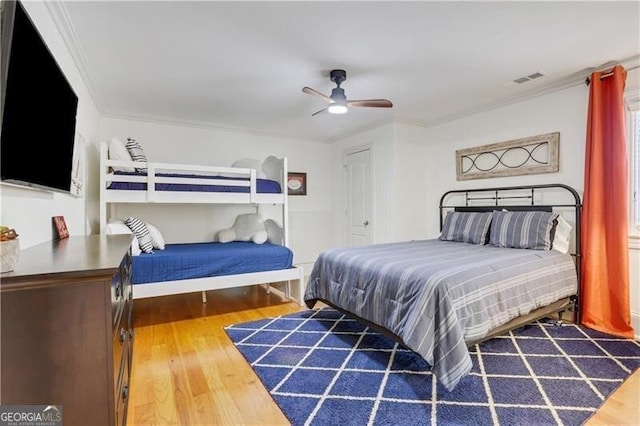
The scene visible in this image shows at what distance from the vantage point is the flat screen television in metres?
1.16

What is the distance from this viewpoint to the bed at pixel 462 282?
6.14 feet

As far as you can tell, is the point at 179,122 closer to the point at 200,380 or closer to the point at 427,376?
the point at 200,380

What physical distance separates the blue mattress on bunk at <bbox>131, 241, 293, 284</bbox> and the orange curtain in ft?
9.25

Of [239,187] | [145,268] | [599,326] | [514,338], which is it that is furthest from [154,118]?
[599,326]

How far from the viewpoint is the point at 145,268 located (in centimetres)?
289

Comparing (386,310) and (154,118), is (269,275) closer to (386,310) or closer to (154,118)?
(386,310)

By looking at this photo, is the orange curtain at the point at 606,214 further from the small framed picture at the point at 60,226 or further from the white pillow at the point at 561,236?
the small framed picture at the point at 60,226

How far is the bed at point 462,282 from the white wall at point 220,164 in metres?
2.21

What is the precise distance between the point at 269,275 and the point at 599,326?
301cm

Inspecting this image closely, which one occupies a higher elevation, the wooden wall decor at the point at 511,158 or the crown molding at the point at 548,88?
the crown molding at the point at 548,88

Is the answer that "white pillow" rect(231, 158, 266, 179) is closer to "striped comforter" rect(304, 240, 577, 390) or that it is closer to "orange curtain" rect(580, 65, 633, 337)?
"striped comforter" rect(304, 240, 577, 390)

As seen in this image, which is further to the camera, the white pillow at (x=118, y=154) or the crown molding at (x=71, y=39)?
the white pillow at (x=118, y=154)

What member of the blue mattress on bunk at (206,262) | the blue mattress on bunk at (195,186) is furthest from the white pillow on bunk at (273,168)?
the blue mattress on bunk at (206,262)

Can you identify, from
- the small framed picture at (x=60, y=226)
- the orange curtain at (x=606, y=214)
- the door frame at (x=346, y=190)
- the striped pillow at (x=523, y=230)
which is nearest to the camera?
the small framed picture at (x=60, y=226)
